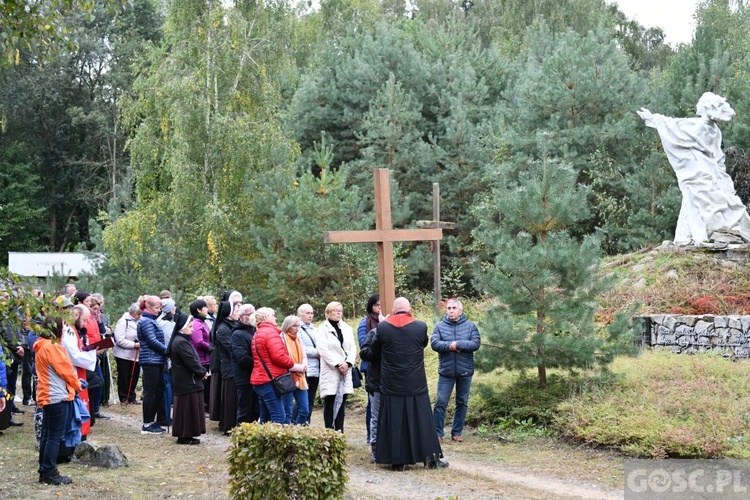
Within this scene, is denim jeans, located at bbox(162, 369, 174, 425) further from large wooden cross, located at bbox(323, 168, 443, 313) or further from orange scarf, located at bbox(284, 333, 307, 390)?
large wooden cross, located at bbox(323, 168, 443, 313)

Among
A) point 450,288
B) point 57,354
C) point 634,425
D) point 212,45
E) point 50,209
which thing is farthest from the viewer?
point 50,209

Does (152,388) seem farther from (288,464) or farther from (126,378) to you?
(288,464)

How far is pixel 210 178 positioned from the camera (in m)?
20.8

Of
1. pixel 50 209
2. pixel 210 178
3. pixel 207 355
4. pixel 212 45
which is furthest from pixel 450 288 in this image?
pixel 50 209

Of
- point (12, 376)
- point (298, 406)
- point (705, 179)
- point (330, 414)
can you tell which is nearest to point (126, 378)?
point (12, 376)

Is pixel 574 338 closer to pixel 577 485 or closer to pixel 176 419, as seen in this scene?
pixel 577 485

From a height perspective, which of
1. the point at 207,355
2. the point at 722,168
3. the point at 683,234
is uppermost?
the point at 722,168

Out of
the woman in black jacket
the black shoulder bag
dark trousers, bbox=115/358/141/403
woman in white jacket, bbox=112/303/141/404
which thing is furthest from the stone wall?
dark trousers, bbox=115/358/141/403

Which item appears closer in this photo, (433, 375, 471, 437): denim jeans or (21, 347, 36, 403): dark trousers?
(433, 375, 471, 437): denim jeans

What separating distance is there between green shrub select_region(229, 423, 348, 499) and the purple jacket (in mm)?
4347

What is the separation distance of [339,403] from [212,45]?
13.2 meters

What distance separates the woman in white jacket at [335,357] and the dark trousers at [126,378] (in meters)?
4.09

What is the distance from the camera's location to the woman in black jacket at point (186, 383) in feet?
31.1

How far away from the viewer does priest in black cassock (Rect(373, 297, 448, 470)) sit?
832 centimetres
